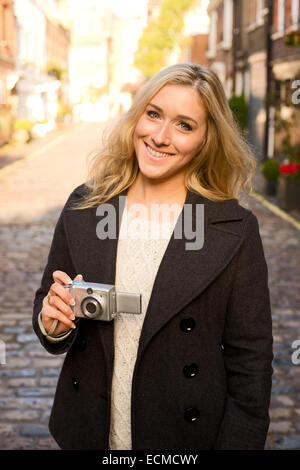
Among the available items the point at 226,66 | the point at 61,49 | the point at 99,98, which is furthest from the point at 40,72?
the point at 99,98

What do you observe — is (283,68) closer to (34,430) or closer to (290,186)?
(290,186)

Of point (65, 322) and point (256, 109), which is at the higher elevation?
point (256, 109)

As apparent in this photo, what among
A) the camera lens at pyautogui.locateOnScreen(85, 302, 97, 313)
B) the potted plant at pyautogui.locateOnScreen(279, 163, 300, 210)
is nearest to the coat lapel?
the camera lens at pyautogui.locateOnScreen(85, 302, 97, 313)

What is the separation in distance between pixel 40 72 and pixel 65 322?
1599 inches

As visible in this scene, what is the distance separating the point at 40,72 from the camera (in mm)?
40812

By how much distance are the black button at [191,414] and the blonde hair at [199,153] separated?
2.21 feet

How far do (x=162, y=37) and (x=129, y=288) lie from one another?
166 feet

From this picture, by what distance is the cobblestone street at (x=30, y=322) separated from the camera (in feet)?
14.4

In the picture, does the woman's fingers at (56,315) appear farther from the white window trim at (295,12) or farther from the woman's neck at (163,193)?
the white window trim at (295,12)

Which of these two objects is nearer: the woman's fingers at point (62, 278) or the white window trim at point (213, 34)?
the woman's fingers at point (62, 278)

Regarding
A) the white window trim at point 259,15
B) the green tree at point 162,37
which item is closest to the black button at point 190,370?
the white window trim at point 259,15

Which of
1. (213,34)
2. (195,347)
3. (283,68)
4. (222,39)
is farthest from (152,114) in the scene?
(213,34)
